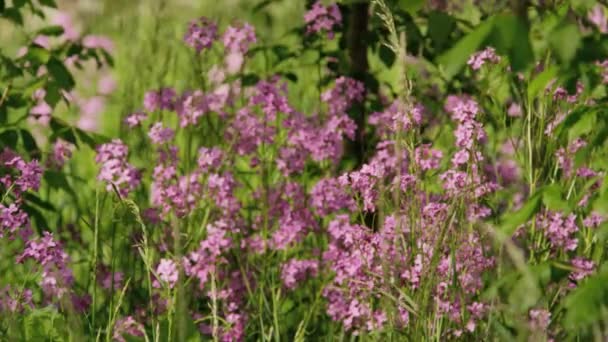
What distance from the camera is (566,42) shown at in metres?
2.01

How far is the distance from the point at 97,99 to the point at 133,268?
11.2 feet

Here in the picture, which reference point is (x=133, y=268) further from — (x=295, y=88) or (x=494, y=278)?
(x=295, y=88)

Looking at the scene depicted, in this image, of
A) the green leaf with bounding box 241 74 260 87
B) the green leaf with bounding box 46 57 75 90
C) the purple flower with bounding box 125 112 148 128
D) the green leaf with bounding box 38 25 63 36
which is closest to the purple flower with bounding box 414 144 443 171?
the green leaf with bounding box 241 74 260 87

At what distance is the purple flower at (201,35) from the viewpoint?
368 centimetres

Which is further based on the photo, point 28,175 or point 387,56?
point 387,56

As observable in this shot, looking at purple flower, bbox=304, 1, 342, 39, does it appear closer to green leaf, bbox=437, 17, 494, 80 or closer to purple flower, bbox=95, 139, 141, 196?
purple flower, bbox=95, 139, 141, 196

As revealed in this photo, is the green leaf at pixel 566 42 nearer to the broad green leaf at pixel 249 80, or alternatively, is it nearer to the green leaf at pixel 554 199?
the green leaf at pixel 554 199

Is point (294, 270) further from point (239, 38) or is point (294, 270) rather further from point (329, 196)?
point (239, 38)

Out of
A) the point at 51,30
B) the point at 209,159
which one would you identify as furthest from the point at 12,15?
the point at 209,159

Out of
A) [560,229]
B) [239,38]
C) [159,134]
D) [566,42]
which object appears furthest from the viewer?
[239,38]

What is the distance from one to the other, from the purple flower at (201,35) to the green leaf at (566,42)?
1883mm

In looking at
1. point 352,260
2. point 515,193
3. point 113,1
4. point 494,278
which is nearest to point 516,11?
point 352,260

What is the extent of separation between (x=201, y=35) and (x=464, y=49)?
6.27 ft

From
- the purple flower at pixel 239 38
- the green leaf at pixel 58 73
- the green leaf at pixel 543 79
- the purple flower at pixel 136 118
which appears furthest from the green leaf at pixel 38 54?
the green leaf at pixel 543 79
